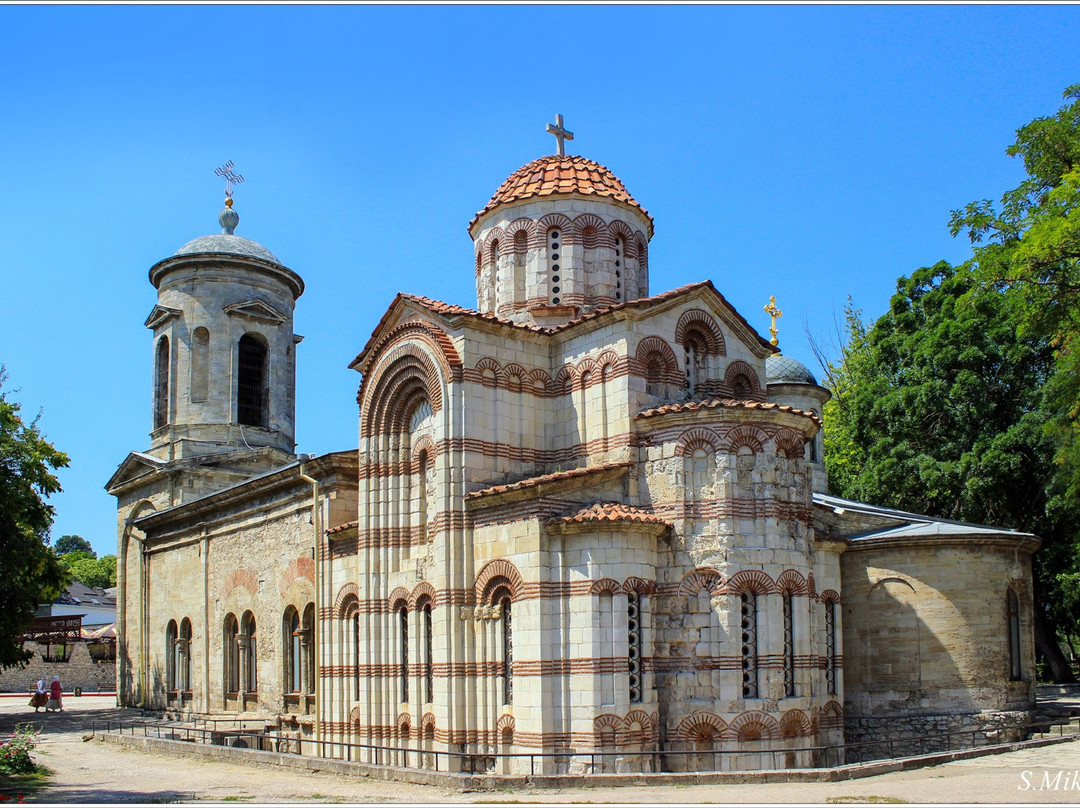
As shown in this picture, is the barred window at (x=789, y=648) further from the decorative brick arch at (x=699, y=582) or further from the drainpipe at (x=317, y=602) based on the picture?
the drainpipe at (x=317, y=602)

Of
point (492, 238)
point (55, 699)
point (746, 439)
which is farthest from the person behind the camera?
point (55, 699)

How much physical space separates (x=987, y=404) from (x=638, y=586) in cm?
1495

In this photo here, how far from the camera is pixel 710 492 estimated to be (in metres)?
16.5

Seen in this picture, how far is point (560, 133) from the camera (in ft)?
73.0

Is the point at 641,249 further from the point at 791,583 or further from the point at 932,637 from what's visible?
the point at 932,637

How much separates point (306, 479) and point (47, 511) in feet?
30.7

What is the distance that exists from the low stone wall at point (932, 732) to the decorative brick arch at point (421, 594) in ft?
25.3

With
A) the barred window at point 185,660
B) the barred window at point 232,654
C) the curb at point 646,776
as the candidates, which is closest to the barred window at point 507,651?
the curb at point 646,776

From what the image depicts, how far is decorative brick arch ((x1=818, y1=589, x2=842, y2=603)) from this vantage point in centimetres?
1798

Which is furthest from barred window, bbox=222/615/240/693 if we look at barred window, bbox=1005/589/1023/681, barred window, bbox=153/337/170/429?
barred window, bbox=1005/589/1023/681

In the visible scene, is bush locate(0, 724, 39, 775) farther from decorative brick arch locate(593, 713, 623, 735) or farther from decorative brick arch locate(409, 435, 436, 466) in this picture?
decorative brick arch locate(593, 713, 623, 735)

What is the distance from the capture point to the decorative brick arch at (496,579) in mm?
16562

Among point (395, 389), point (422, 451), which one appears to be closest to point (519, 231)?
point (395, 389)

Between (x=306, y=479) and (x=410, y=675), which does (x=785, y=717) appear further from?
(x=306, y=479)
